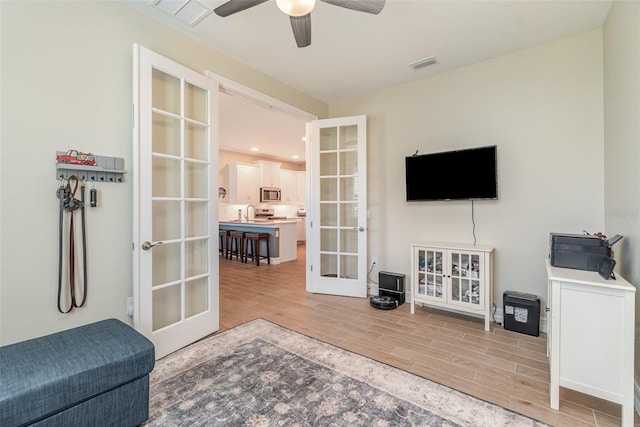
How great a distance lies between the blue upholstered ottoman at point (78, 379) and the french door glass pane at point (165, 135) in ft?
4.49

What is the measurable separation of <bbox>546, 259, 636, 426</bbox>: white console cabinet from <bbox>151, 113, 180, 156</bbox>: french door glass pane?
2.84 meters

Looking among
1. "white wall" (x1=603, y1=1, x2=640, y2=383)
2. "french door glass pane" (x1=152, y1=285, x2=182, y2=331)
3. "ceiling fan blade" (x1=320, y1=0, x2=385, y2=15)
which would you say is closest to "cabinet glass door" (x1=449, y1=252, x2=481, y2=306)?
"white wall" (x1=603, y1=1, x2=640, y2=383)

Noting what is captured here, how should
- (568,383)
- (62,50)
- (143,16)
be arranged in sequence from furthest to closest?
Result: (143,16), (62,50), (568,383)

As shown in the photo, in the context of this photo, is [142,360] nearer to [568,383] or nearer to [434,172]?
[568,383]

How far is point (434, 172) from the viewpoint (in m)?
3.22

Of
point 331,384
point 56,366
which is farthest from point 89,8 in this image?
point 331,384

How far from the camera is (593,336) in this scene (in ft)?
5.20

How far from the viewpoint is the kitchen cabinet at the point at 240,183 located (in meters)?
7.58

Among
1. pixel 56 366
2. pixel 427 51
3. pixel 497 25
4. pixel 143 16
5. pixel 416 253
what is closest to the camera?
pixel 56 366

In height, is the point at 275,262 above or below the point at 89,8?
below

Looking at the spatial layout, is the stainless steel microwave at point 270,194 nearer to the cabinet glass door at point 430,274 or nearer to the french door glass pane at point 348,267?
the french door glass pane at point 348,267

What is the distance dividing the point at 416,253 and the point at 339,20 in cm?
235

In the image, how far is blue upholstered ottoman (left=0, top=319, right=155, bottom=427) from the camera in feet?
3.92

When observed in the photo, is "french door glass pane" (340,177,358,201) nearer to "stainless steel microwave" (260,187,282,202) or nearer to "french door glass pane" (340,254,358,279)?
"french door glass pane" (340,254,358,279)
